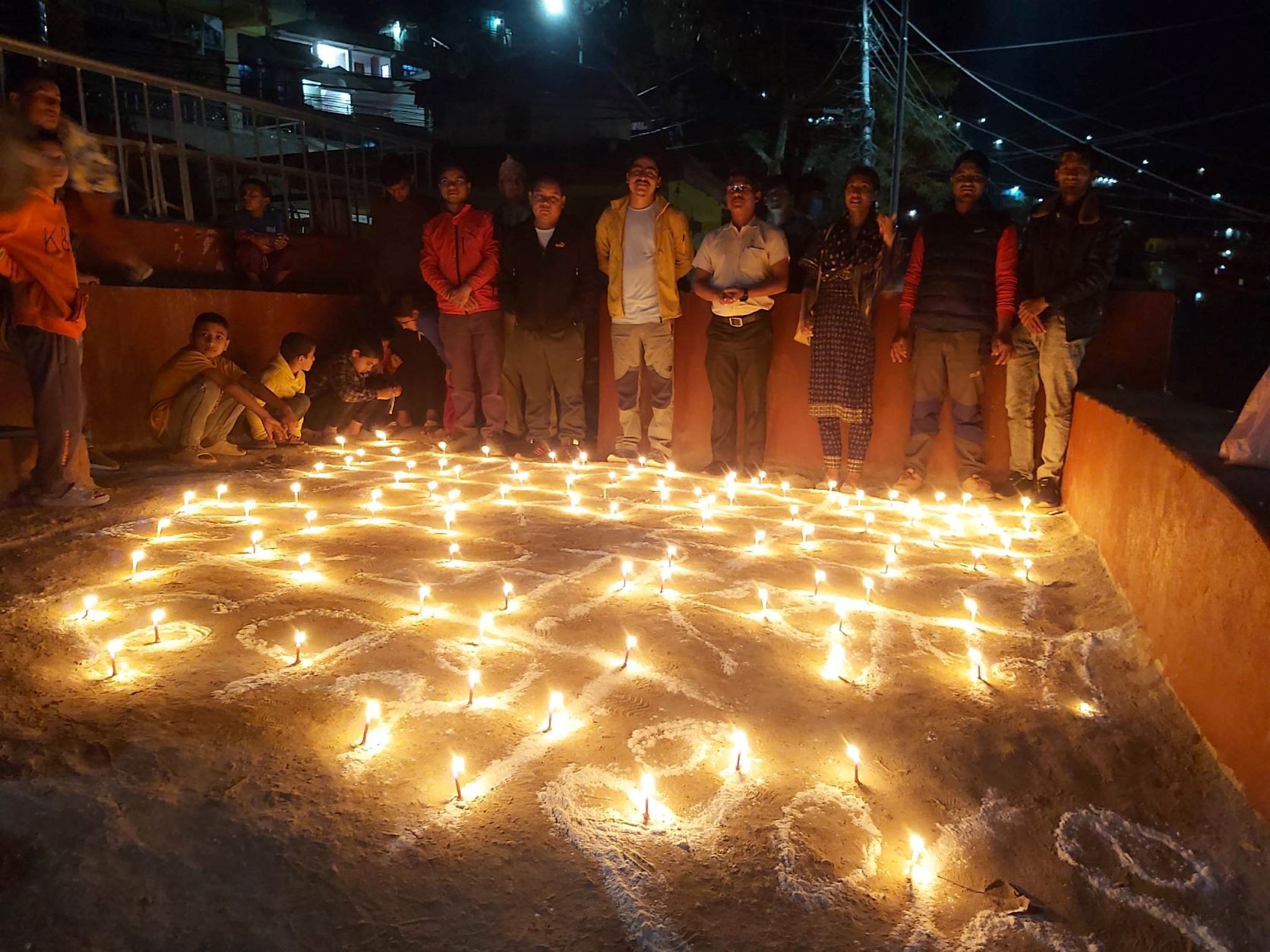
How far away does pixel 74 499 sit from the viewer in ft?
16.4

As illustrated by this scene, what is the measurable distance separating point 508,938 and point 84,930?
87 centimetres

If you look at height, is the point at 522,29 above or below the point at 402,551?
above

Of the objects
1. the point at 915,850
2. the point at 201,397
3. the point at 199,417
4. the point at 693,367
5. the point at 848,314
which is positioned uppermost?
the point at 848,314

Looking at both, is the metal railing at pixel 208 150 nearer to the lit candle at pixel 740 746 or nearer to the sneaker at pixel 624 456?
the sneaker at pixel 624 456

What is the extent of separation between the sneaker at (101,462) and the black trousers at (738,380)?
416cm

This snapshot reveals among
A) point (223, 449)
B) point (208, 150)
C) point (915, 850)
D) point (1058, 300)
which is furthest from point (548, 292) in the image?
point (915, 850)

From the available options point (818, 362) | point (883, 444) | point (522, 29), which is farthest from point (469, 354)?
point (522, 29)

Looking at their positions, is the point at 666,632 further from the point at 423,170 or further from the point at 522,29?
the point at 522,29

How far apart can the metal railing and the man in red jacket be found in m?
2.65

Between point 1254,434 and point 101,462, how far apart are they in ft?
21.3

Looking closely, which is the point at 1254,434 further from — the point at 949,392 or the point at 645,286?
the point at 645,286

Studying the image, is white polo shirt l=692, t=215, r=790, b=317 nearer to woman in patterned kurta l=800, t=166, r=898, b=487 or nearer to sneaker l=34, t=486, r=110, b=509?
woman in patterned kurta l=800, t=166, r=898, b=487

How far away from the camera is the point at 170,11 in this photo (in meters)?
25.1

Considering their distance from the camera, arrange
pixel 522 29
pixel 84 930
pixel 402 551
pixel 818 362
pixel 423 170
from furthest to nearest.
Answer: pixel 522 29 < pixel 423 170 < pixel 818 362 < pixel 402 551 < pixel 84 930
